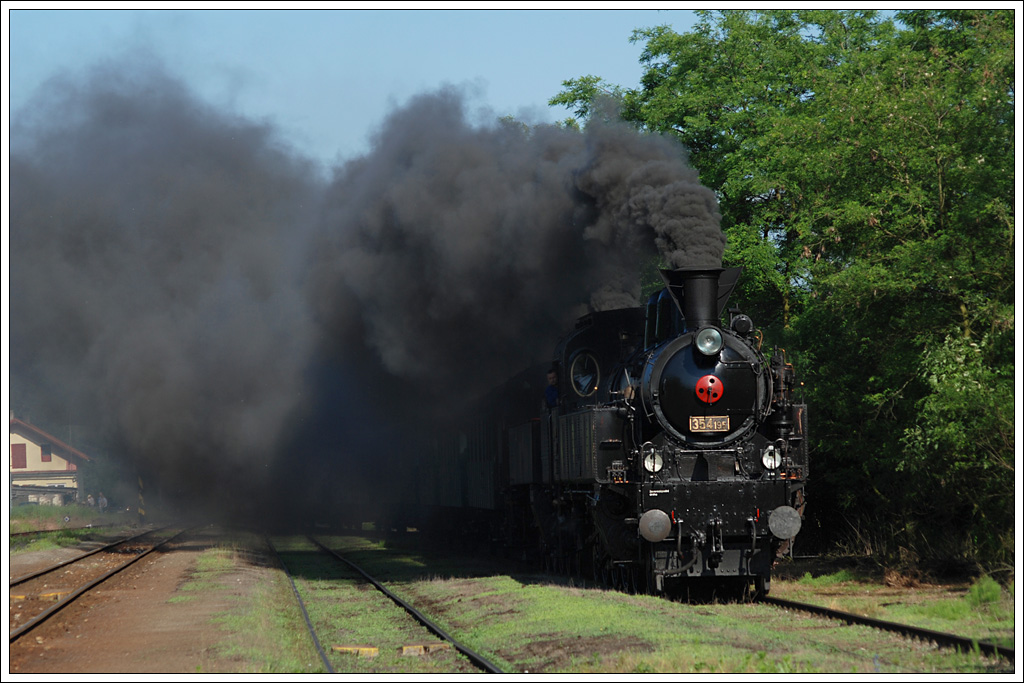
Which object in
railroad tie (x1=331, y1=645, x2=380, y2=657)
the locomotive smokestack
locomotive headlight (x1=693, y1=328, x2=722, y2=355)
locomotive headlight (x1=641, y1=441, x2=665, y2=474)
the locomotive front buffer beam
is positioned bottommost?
railroad tie (x1=331, y1=645, x2=380, y2=657)

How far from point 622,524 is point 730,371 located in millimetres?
2231

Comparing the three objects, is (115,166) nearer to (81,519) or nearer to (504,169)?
(504,169)

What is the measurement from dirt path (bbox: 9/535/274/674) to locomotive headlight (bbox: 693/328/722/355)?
5.82 m

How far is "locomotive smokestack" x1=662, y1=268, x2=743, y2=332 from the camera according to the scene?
1236 centimetres

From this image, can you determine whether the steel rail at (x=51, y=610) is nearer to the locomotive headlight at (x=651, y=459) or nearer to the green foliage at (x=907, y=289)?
the locomotive headlight at (x=651, y=459)

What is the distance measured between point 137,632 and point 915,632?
8.04m

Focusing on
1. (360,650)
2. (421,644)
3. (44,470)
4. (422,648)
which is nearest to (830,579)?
(421,644)

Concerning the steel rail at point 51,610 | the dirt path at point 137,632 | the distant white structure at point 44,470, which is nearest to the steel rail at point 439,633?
the dirt path at point 137,632

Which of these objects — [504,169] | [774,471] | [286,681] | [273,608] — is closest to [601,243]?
[504,169]

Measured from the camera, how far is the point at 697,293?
12445 mm

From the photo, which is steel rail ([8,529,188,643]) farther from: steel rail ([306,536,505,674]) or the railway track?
steel rail ([306,536,505,674])

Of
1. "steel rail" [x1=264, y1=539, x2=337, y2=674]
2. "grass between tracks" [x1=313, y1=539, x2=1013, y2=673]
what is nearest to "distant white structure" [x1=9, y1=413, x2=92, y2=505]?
"steel rail" [x1=264, y1=539, x2=337, y2=674]

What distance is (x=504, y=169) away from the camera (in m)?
20.3

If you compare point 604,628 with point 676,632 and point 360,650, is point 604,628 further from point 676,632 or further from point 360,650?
point 360,650
